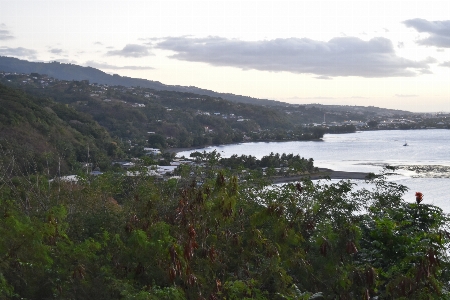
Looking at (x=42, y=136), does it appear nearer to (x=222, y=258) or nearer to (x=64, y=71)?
(x=222, y=258)

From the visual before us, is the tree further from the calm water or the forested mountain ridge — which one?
the calm water

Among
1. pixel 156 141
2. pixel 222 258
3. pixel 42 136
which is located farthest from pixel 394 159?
pixel 222 258

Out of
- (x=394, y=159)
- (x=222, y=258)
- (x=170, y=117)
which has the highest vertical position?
(x=222, y=258)

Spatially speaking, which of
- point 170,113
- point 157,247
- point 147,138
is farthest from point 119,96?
point 157,247

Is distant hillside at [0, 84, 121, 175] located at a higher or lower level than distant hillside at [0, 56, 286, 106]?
lower

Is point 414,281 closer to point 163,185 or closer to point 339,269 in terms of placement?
point 339,269

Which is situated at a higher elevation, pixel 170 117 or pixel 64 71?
pixel 64 71

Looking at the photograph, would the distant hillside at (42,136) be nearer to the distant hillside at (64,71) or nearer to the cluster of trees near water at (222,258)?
the cluster of trees near water at (222,258)

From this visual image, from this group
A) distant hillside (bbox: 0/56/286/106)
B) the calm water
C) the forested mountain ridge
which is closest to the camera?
the calm water

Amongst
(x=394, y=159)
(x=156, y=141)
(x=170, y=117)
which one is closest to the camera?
(x=394, y=159)

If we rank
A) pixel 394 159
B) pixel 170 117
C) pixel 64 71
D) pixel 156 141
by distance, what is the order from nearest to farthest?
pixel 394 159 < pixel 156 141 < pixel 170 117 < pixel 64 71

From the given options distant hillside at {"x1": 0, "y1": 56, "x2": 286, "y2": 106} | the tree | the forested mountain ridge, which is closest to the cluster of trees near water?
the forested mountain ridge

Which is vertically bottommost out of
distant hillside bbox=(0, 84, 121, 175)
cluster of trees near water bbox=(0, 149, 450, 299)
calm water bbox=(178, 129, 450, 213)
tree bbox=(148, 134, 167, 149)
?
tree bbox=(148, 134, 167, 149)

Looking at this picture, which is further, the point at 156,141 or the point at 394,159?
the point at 156,141
